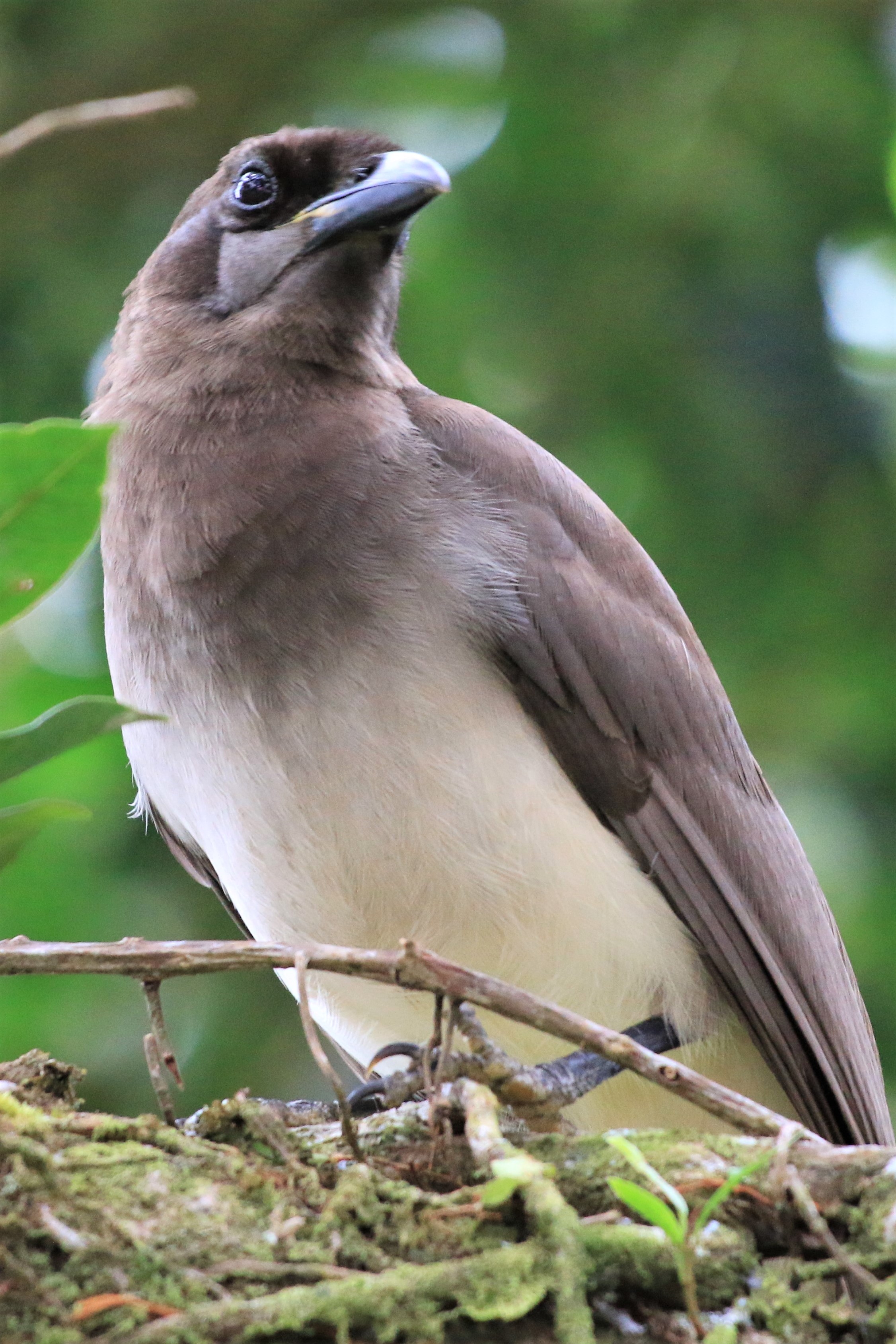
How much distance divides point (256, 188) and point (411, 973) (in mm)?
3153

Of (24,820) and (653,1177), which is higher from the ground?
(24,820)

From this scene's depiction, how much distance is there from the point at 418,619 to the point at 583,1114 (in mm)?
1582

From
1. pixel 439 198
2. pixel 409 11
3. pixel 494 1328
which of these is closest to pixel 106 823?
pixel 439 198

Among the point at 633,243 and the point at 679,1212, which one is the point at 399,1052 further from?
the point at 633,243

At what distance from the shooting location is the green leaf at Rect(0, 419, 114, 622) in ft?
7.89

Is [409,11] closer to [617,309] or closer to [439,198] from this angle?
[439,198]

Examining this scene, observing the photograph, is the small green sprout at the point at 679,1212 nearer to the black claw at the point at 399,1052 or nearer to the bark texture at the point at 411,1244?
the bark texture at the point at 411,1244

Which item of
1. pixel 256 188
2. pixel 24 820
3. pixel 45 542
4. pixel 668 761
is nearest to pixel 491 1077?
pixel 24 820

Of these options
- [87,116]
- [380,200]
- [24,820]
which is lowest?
[24,820]

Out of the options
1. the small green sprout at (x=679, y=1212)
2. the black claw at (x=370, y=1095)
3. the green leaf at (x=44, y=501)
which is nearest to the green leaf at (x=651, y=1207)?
the small green sprout at (x=679, y=1212)

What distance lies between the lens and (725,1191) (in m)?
2.20

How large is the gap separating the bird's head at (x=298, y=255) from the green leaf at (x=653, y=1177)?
2.85m

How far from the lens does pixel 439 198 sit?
7516 millimetres

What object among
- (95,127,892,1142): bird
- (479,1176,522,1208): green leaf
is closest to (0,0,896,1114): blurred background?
(95,127,892,1142): bird
